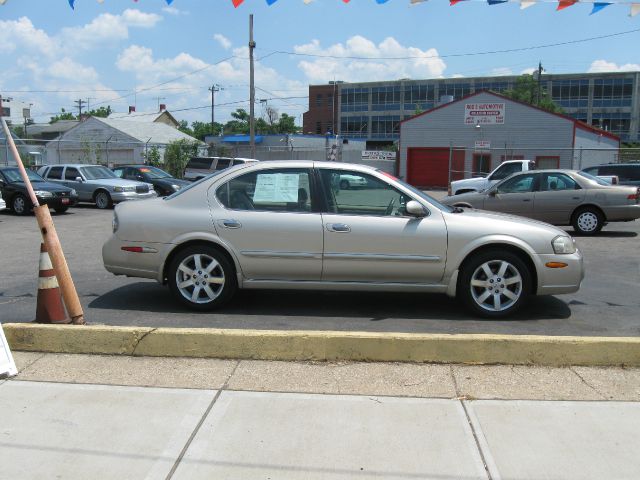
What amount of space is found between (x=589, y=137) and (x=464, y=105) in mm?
7591

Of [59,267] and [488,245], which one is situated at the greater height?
[488,245]

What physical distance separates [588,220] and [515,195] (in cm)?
163

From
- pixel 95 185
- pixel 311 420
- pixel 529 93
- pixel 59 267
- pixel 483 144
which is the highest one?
pixel 529 93

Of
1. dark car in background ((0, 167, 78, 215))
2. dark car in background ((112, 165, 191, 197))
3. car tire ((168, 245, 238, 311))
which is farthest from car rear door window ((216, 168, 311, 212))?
→ dark car in background ((112, 165, 191, 197))

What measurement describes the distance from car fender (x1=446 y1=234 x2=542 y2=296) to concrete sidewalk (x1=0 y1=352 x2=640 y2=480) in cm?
143

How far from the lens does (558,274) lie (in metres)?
6.14

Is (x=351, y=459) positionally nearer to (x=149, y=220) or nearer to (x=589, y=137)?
(x=149, y=220)

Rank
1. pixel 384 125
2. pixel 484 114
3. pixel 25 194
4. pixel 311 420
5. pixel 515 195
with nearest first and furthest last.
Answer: pixel 311 420
pixel 515 195
pixel 25 194
pixel 484 114
pixel 384 125

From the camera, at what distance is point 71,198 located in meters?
18.4

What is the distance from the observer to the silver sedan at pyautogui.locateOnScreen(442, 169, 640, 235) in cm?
1338

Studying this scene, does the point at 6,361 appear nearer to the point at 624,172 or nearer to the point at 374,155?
the point at 624,172

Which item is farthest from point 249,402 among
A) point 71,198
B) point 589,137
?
point 589,137

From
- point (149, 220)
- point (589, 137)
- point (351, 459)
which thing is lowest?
point (351, 459)

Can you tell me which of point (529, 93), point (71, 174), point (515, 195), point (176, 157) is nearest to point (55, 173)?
point (71, 174)
